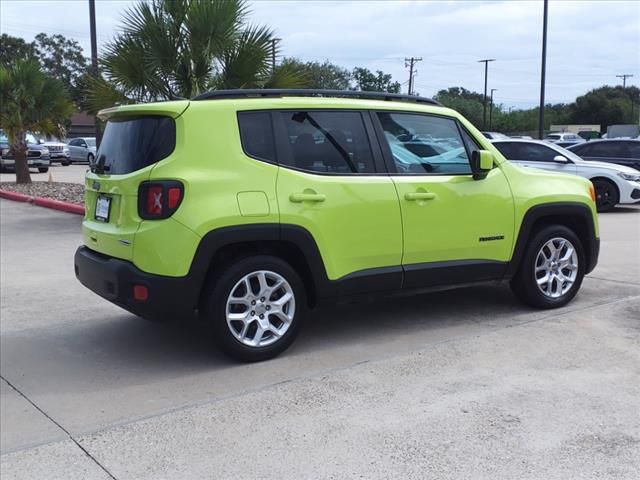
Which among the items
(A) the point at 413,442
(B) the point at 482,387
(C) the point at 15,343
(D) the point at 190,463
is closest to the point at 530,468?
(A) the point at 413,442

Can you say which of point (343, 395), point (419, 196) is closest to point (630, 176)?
point (419, 196)

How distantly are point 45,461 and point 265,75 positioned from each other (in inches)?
362

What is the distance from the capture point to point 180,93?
39.4ft

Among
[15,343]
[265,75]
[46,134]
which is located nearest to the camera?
[15,343]

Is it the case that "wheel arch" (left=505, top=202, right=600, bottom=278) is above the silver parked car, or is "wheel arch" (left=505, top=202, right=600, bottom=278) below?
below

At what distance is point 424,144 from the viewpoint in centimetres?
564

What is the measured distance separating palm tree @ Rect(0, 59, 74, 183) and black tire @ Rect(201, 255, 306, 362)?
14674mm

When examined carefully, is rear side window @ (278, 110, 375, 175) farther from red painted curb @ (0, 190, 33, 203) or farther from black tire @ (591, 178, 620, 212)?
red painted curb @ (0, 190, 33, 203)

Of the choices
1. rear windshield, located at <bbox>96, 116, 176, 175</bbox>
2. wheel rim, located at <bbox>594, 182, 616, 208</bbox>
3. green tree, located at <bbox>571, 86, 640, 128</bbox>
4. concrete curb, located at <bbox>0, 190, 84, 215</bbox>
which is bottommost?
concrete curb, located at <bbox>0, 190, 84, 215</bbox>

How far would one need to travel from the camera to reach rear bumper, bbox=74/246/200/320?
14.9 ft

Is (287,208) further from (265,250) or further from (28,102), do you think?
(28,102)

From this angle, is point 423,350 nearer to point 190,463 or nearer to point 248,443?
point 248,443

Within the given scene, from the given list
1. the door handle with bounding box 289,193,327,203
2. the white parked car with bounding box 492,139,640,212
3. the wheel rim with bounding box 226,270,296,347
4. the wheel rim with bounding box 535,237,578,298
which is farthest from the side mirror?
the white parked car with bounding box 492,139,640,212

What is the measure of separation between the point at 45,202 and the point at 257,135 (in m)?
11.7
